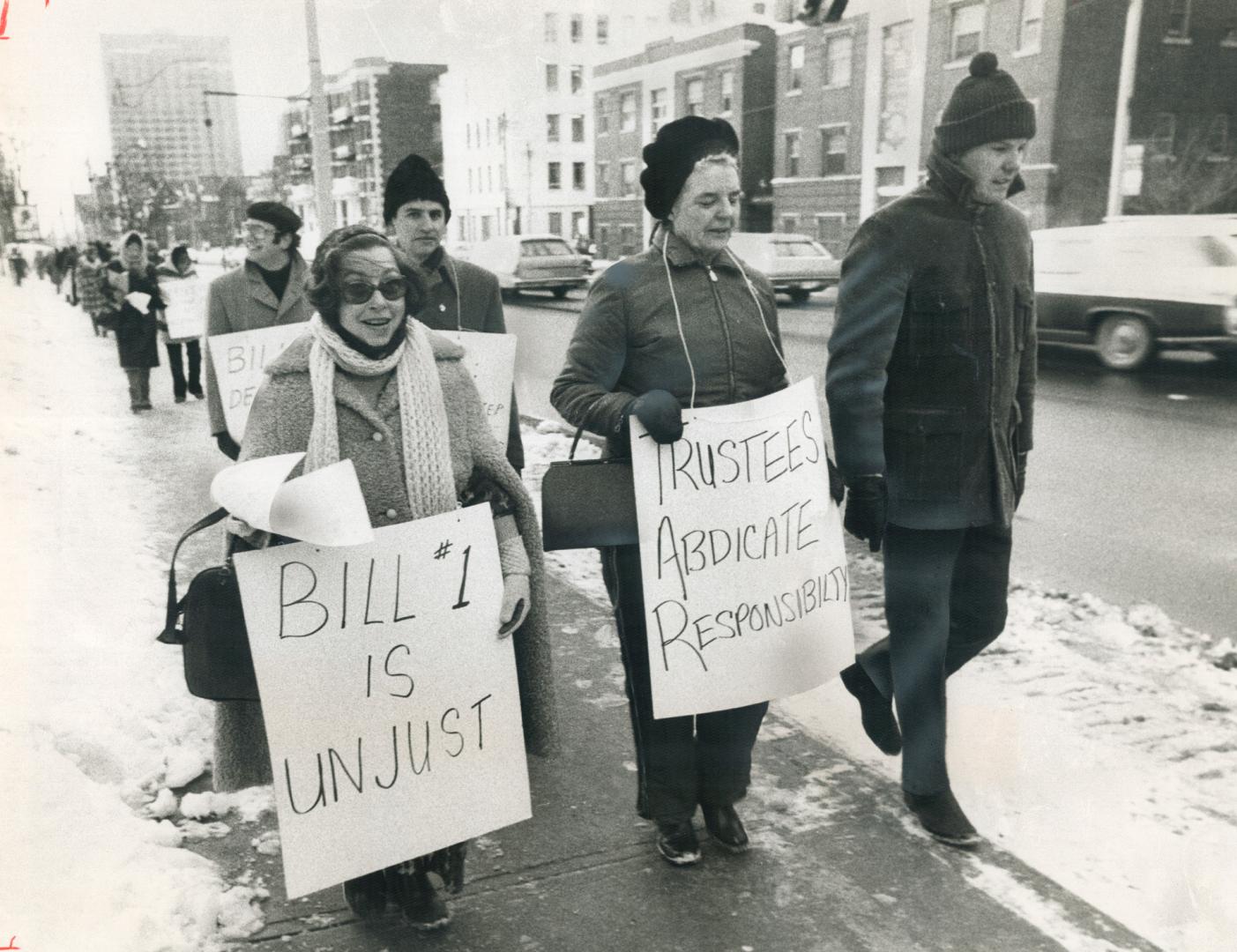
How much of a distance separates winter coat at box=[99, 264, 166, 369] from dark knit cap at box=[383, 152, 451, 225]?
5054 millimetres

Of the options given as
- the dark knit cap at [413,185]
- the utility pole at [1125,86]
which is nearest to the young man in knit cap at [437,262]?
the dark knit cap at [413,185]

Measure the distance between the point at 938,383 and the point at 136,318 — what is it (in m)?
7.81

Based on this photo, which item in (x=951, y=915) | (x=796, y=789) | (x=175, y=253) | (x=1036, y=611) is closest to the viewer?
(x=951, y=915)

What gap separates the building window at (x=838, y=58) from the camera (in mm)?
4346

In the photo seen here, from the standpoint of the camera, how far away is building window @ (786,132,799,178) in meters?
5.43

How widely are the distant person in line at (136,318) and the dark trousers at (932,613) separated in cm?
660

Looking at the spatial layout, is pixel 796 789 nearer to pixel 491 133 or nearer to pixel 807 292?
pixel 491 133

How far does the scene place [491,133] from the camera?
4750mm

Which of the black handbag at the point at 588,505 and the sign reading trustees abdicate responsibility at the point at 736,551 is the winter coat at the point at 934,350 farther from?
the black handbag at the point at 588,505

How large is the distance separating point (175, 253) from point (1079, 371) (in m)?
7.50

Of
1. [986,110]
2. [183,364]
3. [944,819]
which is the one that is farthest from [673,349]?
[183,364]

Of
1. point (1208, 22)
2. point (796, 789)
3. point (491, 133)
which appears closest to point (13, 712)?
point (796, 789)

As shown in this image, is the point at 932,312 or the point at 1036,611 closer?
the point at 932,312

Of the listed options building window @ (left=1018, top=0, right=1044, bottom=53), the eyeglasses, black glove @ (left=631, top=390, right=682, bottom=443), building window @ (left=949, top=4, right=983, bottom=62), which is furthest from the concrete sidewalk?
building window @ (left=1018, top=0, right=1044, bottom=53)
